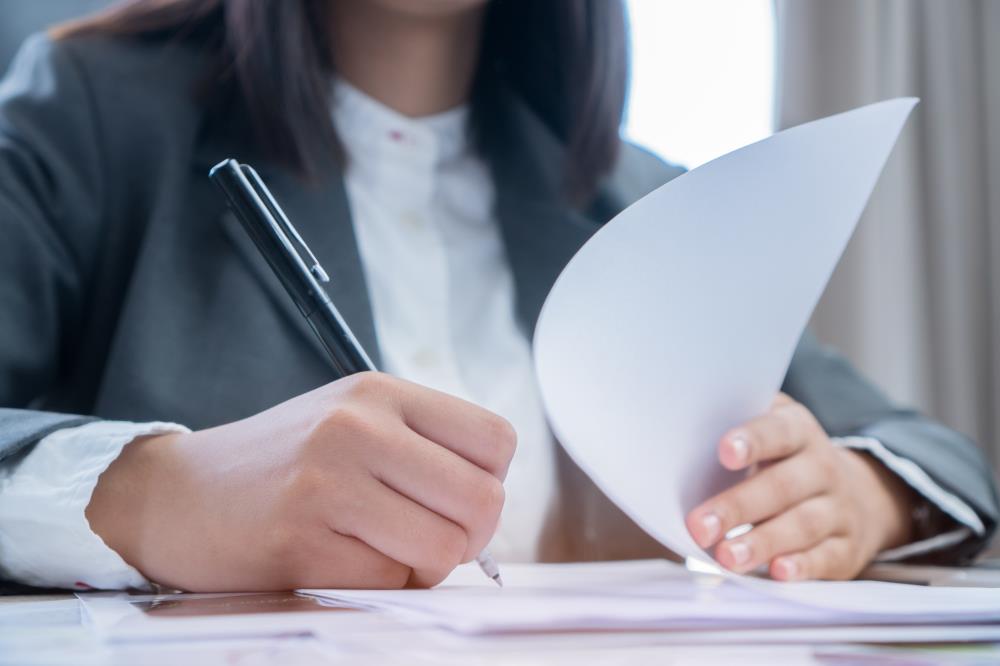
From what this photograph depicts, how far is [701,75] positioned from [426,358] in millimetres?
853

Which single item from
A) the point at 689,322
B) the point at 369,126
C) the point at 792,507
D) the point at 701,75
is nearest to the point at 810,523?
the point at 792,507

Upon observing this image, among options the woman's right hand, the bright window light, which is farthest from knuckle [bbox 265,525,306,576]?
the bright window light

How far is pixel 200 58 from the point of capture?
2.54 feet

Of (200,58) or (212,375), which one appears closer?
(212,375)

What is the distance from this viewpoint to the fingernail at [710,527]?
1.44 ft

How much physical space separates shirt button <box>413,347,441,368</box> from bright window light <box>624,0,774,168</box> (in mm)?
732

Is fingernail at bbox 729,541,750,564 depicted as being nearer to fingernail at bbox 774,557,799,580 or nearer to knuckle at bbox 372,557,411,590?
fingernail at bbox 774,557,799,580

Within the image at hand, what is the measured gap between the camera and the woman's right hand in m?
0.37

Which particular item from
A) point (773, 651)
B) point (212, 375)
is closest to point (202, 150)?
point (212, 375)

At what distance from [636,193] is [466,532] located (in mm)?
594

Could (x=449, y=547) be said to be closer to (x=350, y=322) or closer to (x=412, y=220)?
(x=350, y=322)

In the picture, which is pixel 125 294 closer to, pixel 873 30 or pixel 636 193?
pixel 636 193

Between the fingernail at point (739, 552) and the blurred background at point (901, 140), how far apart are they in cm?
96

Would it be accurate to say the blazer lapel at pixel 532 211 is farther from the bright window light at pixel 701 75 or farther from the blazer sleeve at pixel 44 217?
the bright window light at pixel 701 75
